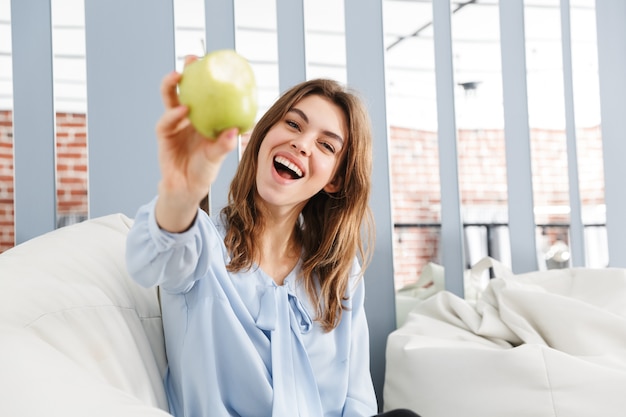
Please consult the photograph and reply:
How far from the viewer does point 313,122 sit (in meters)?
1.26

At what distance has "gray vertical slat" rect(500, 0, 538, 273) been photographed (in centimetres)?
178

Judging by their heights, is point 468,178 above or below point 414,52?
below

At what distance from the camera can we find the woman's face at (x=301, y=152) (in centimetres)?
120

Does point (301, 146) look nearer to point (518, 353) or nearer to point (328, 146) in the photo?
point (328, 146)

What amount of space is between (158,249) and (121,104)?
29.6 inches

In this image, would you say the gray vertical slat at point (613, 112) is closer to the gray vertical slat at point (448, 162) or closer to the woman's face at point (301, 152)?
the gray vertical slat at point (448, 162)

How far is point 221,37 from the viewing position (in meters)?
1.58

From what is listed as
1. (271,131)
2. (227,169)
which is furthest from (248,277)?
(227,169)

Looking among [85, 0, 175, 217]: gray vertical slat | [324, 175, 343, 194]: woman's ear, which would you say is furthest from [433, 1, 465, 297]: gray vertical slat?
[85, 0, 175, 217]: gray vertical slat

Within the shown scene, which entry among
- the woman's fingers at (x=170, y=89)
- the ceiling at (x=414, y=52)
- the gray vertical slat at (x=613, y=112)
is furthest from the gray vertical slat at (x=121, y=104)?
the gray vertical slat at (x=613, y=112)

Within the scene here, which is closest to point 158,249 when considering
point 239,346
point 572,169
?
point 239,346

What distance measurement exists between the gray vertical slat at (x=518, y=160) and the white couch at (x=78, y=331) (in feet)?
3.44

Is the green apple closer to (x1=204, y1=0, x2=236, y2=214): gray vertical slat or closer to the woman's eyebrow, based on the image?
the woman's eyebrow

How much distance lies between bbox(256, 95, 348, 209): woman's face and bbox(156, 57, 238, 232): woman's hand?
39 centimetres
